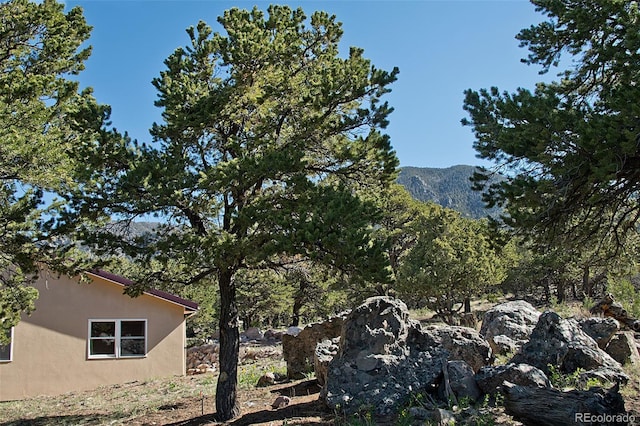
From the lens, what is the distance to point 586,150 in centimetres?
625

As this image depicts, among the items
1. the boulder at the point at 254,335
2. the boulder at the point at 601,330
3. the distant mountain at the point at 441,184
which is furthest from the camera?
the distant mountain at the point at 441,184

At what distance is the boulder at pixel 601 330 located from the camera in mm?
9430

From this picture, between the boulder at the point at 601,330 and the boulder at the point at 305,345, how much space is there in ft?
17.0

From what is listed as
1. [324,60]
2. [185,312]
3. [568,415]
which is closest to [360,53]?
[324,60]

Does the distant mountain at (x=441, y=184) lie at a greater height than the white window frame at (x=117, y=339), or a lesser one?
greater

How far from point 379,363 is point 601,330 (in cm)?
466

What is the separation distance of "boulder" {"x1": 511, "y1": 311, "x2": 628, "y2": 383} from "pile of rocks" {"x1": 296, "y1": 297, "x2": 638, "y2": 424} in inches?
0.6

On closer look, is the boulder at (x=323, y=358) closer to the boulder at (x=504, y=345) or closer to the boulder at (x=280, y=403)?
the boulder at (x=280, y=403)

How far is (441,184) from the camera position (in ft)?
572

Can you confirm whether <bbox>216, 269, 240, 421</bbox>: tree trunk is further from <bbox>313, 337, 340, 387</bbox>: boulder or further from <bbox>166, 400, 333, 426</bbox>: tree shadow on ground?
<bbox>313, 337, 340, 387</bbox>: boulder

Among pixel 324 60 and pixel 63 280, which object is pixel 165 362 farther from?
pixel 324 60

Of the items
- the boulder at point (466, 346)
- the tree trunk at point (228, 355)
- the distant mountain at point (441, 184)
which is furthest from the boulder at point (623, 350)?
the distant mountain at point (441, 184)

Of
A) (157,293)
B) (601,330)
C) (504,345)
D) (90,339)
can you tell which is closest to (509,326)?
(504,345)

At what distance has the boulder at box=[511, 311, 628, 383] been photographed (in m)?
8.08
